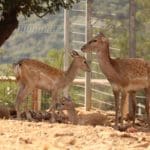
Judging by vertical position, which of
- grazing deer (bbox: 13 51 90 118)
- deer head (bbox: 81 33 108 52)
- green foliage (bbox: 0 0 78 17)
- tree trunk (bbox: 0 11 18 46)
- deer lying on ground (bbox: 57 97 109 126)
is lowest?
deer lying on ground (bbox: 57 97 109 126)

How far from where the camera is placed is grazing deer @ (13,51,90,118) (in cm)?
1324

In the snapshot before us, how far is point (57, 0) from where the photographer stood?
14195mm

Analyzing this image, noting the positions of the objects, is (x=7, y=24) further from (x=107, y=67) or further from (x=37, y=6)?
(x=107, y=67)

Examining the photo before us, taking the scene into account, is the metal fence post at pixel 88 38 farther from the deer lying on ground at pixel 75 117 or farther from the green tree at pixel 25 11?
the green tree at pixel 25 11

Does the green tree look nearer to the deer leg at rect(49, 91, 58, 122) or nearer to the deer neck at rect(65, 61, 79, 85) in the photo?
the deer neck at rect(65, 61, 79, 85)

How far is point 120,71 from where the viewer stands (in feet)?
42.3

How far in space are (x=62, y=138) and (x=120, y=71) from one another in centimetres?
446

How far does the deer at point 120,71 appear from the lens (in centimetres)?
1277

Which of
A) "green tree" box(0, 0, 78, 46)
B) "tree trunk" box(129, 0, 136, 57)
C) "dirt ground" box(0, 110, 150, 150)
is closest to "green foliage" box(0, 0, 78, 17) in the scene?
"green tree" box(0, 0, 78, 46)

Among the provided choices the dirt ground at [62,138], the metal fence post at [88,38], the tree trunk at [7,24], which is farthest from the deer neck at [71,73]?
the dirt ground at [62,138]

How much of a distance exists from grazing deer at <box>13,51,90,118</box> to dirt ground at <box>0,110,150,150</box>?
3.30 m

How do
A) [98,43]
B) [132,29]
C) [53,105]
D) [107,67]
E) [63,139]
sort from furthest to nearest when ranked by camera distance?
[132,29]
[53,105]
[98,43]
[107,67]
[63,139]

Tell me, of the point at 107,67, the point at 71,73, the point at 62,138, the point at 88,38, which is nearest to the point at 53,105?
the point at 71,73

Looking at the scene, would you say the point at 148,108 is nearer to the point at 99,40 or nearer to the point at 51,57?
the point at 99,40
